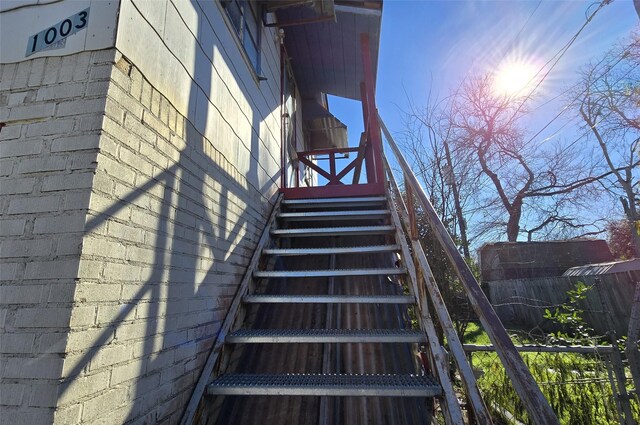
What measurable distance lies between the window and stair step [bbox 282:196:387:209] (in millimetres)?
1598

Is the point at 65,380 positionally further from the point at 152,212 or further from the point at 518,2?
the point at 518,2

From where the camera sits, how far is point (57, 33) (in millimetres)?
1346

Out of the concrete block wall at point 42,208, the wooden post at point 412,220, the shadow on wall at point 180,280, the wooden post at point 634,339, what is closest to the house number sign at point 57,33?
the concrete block wall at point 42,208

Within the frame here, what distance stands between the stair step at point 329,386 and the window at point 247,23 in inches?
116

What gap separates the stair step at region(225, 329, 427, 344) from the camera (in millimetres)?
1884

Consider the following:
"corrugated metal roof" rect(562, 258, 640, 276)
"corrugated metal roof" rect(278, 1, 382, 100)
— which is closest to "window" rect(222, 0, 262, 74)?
"corrugated metal roof" rect(278, 1, 382, 100)

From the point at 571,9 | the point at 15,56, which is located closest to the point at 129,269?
the point at 15,56

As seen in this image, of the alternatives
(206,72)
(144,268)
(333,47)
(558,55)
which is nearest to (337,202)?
(206,72)

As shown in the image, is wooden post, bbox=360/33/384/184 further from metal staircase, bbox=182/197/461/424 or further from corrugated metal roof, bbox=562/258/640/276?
corrugated metal roof, bbox=562/258/640/276

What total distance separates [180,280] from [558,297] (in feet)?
38.9

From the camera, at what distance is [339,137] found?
9.09 m

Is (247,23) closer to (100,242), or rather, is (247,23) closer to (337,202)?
(337,202)

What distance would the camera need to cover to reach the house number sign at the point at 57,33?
4.36ft

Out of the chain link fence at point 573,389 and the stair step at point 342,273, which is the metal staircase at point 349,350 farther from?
the chain link fence at point 573,389
